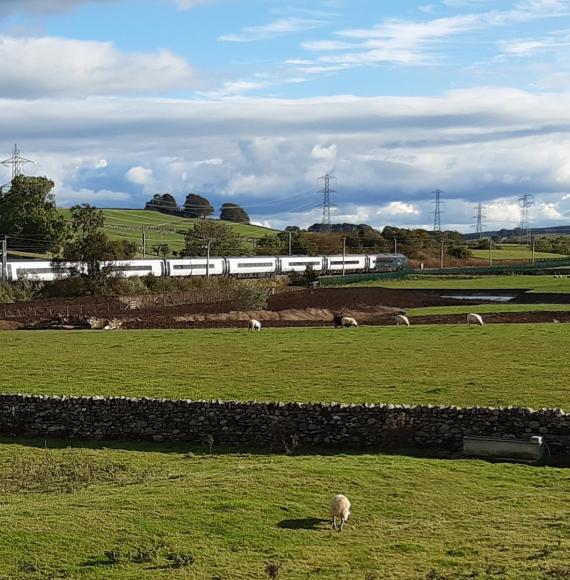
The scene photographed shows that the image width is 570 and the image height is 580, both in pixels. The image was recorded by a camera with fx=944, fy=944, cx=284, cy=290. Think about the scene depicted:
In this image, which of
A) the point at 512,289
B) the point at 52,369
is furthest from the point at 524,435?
the point at 512,289

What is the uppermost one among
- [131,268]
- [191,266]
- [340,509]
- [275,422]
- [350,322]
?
[191,266]

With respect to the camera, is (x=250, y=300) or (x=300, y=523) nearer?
(x=300, y=523)

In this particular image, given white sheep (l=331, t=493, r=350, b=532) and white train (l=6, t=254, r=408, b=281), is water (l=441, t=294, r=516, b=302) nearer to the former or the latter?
white train (l=6, t=254, r=408, b=281)

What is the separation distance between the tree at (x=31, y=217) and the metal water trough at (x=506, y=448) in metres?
116

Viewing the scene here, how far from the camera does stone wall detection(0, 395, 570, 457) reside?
23.1 meters

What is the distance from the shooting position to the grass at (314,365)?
27170 millimetres

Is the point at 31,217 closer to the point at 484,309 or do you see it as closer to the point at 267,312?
the point at 267,312

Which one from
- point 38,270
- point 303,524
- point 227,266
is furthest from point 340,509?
point 227,266

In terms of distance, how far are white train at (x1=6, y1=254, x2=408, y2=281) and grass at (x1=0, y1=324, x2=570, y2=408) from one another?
4894 centimetres

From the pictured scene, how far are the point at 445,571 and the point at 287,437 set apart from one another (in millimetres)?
10459

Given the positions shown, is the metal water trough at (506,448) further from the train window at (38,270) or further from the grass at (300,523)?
the train window at (38,270)

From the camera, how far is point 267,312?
199 ft

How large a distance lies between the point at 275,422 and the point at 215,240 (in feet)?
444

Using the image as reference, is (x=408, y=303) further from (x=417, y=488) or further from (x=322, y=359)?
(x=417, y=488)
